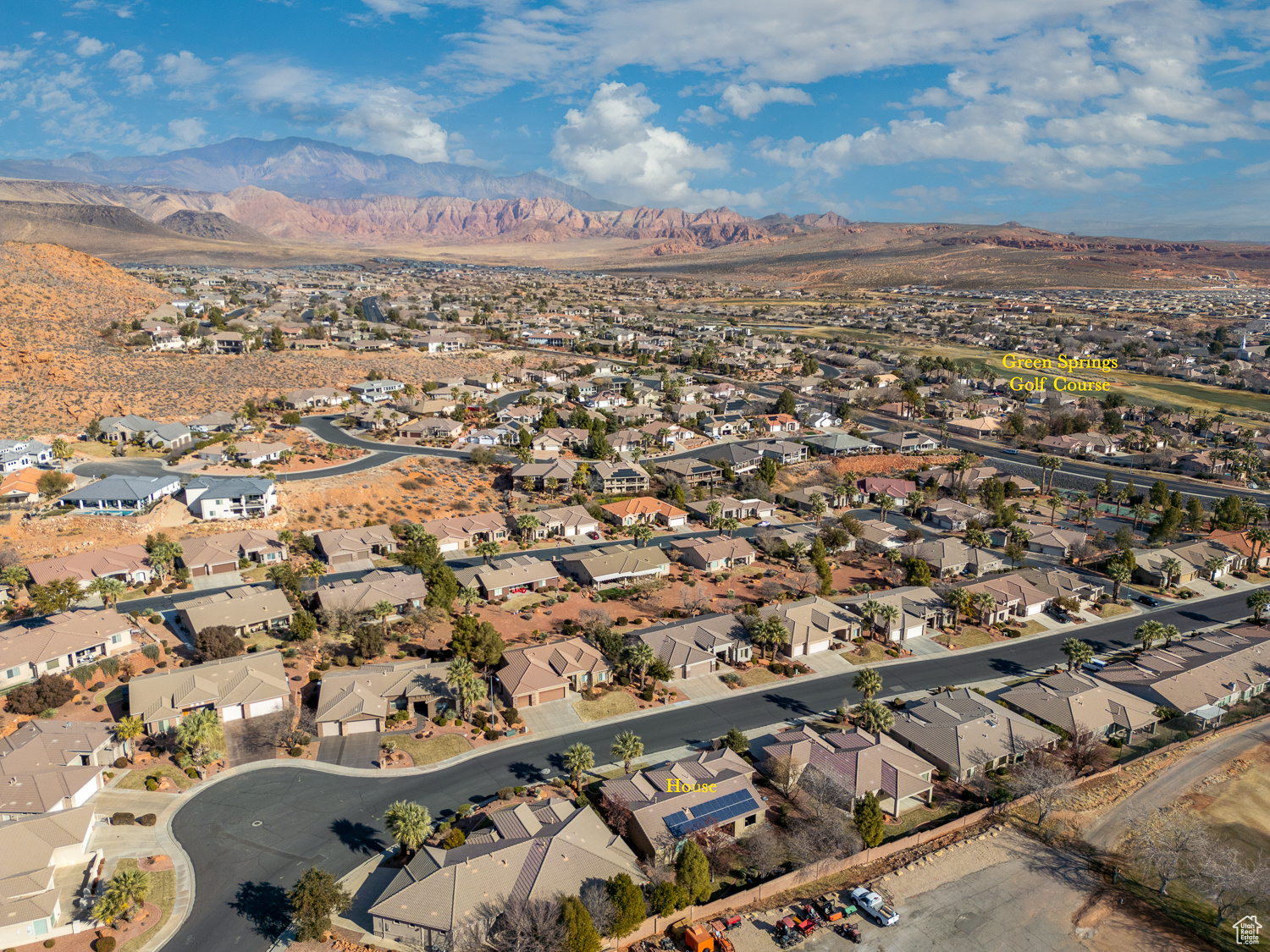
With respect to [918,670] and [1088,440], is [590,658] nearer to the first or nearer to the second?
[918,670]

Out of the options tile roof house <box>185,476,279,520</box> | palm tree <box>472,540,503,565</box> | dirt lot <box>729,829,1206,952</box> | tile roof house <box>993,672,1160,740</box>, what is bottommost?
dirt lot <box>729,829,1206,952</box>

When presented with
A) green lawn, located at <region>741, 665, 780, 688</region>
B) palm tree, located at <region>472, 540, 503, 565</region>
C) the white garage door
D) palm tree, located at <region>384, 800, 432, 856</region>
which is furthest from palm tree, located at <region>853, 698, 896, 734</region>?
palm tree, located at <region>472, 540, 503, 565</region>

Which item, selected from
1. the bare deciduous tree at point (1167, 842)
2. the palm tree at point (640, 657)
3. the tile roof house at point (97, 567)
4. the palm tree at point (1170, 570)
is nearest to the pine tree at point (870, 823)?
the bare deciduous tree at point (1167, 842)

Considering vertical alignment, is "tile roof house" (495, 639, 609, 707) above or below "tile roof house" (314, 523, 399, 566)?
below

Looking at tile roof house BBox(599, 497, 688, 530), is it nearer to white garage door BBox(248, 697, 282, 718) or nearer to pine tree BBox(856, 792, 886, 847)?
white garage door BBox(248, 697, 282, 718)

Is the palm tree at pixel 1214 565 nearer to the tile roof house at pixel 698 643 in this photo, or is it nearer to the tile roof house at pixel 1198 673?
the tile roof house at pixel 1198 673

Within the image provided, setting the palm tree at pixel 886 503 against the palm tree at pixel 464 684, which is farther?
the palm tree at pixel 886 503

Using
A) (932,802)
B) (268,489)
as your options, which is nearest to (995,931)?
(932,802)

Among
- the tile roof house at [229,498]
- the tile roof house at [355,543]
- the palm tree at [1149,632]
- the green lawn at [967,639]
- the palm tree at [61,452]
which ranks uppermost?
the palm tree at [61,452]
